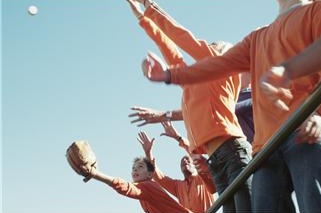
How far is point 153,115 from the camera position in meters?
3.63

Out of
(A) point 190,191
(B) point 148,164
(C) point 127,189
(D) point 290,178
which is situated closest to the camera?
(D) point 290,178

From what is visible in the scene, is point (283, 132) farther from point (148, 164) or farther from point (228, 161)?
point (148, 164)

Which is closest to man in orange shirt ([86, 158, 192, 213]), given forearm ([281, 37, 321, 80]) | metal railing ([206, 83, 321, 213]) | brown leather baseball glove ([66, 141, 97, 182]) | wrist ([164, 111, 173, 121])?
brown leather baseball glove ([66, 141, 97, 182])

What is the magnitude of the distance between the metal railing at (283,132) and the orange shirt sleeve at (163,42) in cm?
124

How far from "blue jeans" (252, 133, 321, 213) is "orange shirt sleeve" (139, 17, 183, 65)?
4.43ft

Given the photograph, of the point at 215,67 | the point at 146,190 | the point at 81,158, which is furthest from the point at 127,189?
the point at 215,67

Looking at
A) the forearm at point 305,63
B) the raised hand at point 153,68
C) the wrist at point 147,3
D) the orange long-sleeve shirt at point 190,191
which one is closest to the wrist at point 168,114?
the wrist at point 147,3

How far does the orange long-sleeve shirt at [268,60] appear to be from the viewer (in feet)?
6.79

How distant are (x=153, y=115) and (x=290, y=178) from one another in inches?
65.8

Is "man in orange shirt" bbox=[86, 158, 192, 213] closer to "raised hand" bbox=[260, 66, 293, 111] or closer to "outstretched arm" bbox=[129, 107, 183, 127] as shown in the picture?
"outstretched arm" bbox=[129, 107, 183, 127]

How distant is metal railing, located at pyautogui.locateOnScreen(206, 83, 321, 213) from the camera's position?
150cm

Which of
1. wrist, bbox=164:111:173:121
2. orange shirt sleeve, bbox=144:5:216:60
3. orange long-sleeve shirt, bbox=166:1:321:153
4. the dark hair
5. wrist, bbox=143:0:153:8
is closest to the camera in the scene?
orange long-sleeve shirt, bbox=166:1:321:153

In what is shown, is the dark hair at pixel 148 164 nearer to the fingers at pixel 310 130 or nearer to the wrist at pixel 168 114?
the wrist at pixel 168 114

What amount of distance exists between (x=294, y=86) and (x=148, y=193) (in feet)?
10.9
